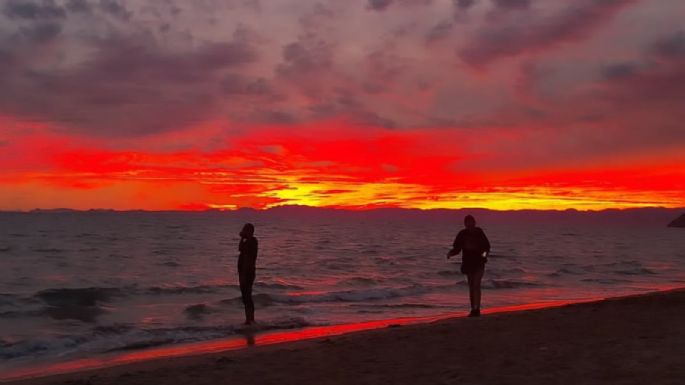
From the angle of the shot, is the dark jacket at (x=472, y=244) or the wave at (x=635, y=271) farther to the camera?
the wave at (x=635, y=271)

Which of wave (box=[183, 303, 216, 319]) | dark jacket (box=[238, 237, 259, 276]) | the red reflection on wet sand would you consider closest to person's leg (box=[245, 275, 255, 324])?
dark jacket (box=[238, 237, 259, 276])

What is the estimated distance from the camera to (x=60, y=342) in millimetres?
12195

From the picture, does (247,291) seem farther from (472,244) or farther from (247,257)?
(472,244)

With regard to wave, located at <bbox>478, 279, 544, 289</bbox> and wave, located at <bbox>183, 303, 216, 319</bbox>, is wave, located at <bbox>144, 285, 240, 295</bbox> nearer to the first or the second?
wave, located at <bbox>183, 303, 216, 319</bbox>

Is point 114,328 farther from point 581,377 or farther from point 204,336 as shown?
point 581,377

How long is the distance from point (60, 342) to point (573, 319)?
31.5 ft

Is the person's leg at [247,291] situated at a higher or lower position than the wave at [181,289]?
higher

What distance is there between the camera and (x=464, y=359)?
25.3 ft

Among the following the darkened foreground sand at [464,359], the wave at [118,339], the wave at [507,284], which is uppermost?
the darkened foreground sand at [464,359]

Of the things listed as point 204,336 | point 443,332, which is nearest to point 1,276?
point 204,336

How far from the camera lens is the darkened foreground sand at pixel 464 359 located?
6664 mm

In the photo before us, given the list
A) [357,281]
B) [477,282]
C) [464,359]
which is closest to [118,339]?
[477,282]

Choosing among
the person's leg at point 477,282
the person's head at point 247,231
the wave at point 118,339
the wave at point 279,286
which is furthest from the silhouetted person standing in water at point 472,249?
the wave at point 279,286

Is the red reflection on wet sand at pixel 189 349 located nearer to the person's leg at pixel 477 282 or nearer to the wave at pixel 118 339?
the wave at pixel 118 339
